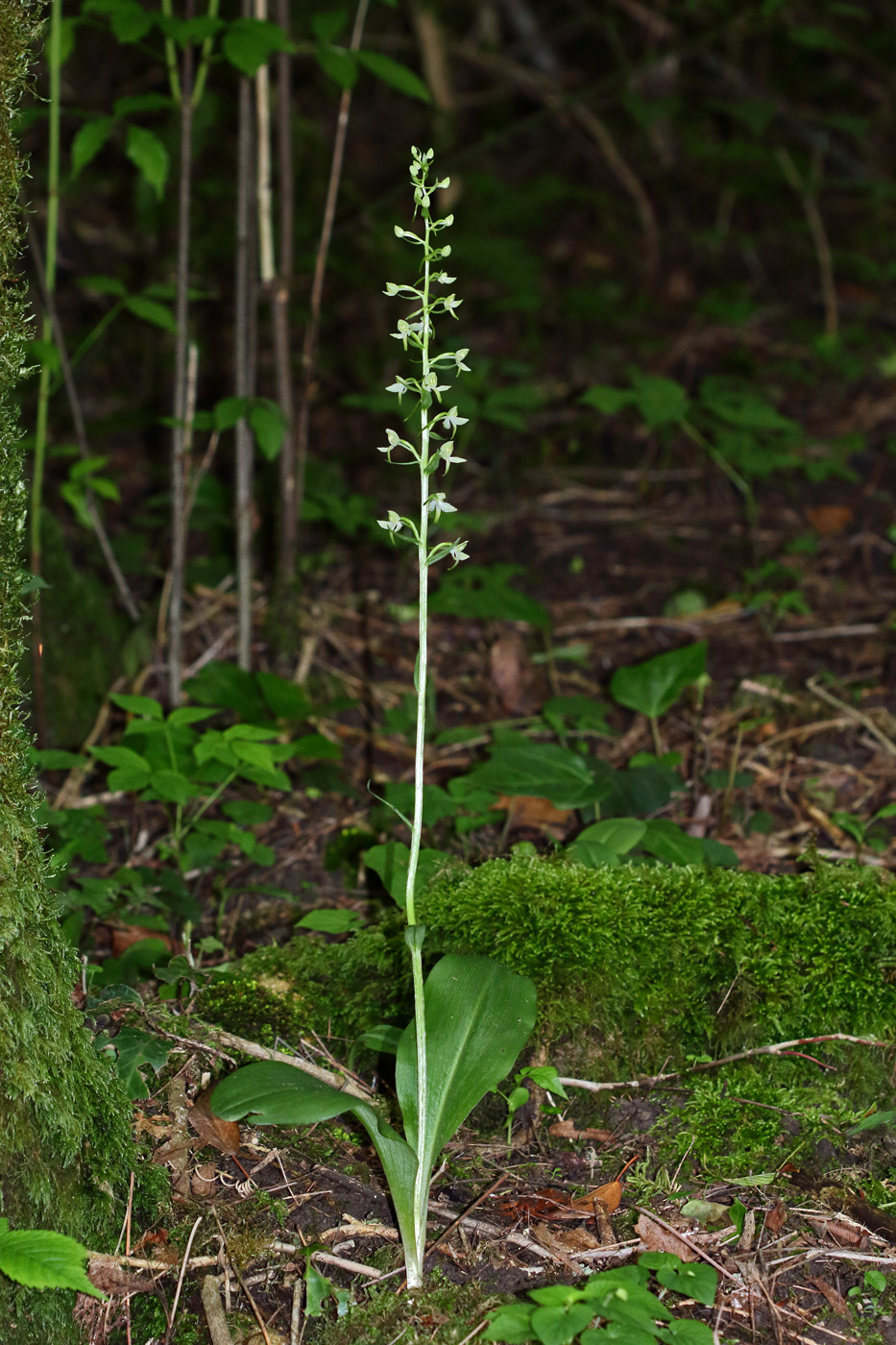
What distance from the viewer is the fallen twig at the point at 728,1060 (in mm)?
2346

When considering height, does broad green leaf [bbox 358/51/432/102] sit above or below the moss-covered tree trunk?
above

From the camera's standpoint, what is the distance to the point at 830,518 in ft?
17.1

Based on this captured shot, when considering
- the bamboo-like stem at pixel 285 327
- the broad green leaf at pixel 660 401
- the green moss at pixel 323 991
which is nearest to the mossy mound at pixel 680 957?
the green moss at pixel 323 991

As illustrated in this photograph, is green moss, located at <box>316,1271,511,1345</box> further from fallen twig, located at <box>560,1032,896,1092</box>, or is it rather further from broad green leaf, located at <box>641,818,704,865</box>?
broad green leaf, located at <box>641,818,704,865</box>

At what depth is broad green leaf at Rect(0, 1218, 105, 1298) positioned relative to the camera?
154 centimetres

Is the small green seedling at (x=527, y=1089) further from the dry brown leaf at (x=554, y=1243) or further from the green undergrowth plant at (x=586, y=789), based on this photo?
the green undergrowth plant at (x=586, y=789)

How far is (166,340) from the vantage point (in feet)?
22.2

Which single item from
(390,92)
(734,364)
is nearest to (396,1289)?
(734,364)

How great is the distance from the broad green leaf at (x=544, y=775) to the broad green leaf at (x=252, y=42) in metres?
1.91

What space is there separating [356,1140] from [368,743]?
1.80 meters

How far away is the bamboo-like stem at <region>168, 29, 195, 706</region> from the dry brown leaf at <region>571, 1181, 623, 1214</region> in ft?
7.22

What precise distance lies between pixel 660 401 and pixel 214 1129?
3411 mm

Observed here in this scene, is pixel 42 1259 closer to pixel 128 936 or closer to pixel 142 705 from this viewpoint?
pixel 128 936

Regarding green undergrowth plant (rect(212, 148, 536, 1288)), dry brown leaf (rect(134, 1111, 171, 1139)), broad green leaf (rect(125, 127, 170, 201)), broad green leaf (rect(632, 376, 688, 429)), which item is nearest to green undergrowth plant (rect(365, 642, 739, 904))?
green undergrowth plant (rect(212, 148, 536, 1288))
